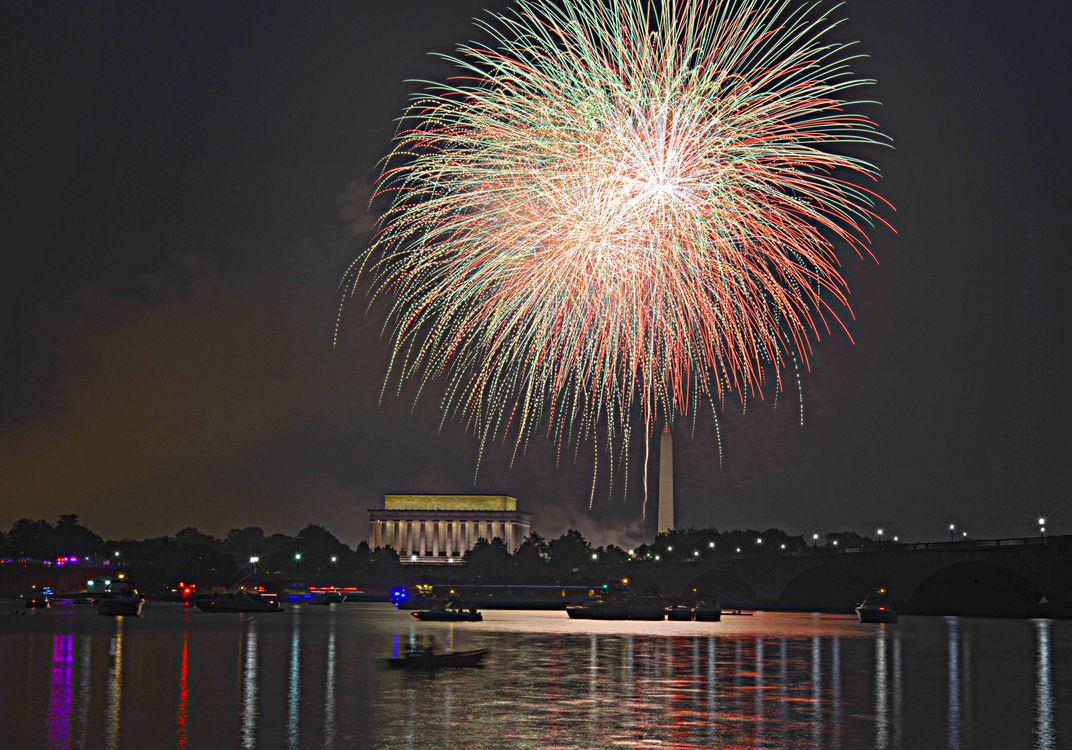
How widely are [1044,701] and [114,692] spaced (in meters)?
33.8

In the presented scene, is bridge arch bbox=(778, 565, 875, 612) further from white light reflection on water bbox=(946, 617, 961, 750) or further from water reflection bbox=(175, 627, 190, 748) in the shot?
water reflection bbox=(175, 627, 190, 748)

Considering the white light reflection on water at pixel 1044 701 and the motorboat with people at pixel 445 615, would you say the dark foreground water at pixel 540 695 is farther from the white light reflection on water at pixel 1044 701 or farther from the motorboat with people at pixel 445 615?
the motorboat with people at pixel 445 615

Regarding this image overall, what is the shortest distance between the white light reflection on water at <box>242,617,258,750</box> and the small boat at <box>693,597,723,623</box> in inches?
2998

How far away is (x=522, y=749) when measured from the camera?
31.0 meters

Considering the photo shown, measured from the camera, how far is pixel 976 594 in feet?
506

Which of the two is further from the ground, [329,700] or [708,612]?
[329,700]

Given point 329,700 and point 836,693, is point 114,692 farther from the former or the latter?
point 836,693

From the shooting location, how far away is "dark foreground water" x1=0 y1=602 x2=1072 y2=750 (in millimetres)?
33750

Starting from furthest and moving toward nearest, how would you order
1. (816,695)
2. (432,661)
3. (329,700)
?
1. (432,661)
2. (816,695)
3. (329,700)

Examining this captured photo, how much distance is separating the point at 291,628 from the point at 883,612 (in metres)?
58.8

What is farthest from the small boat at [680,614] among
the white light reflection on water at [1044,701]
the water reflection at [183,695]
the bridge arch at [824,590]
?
the water reflection at [183,695]

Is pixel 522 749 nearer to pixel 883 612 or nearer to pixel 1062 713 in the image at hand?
pixel 1062 713

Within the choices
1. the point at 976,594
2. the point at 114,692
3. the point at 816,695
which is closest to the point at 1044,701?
the point at 816,695

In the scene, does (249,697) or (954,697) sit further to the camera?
(954,697)
